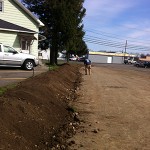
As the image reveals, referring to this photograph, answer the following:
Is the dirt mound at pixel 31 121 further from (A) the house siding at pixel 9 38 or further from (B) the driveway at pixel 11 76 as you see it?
(A) the house siding at pixel 9 38

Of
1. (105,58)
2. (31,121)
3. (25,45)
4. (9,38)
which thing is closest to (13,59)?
(9,38)

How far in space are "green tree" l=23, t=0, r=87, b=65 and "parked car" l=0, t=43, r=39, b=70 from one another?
1822cm

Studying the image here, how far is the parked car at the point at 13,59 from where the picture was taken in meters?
23.6

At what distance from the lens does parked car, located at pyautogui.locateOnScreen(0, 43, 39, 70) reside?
23.6 m

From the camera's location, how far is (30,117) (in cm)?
886

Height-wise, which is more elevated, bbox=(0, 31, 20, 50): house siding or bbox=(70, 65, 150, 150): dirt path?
bbox=(0, 31, 20, 50): house siding

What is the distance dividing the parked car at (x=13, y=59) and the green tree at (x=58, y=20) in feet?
59.8

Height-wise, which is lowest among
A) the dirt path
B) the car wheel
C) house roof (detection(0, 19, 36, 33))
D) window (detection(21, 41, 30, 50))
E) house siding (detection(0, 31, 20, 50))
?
the dirt path

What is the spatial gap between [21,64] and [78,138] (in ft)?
53.0

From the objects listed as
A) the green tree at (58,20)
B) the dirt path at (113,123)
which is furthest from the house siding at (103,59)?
the dirt path at (113,123)

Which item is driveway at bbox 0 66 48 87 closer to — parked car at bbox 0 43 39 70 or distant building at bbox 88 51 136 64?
parked car at bbox 0 43 39 70

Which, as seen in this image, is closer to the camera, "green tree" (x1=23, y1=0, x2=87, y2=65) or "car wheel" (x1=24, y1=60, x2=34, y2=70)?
"car wheel" (x1=24, y1=60, x2=34, y2=70)

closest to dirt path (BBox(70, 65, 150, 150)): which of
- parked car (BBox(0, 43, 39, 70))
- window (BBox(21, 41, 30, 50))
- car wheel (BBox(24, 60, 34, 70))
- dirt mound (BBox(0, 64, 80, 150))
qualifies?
dirt mound (BBox(0, 64, 80, 150))

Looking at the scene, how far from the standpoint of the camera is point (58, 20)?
143 feet
